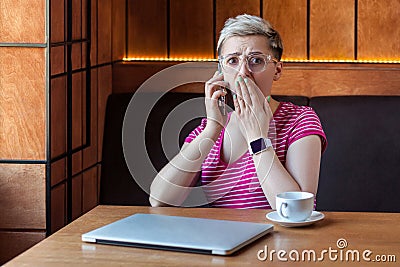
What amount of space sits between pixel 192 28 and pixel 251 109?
1238 mm

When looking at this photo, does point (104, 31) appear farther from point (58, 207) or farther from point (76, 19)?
point (58, 207)

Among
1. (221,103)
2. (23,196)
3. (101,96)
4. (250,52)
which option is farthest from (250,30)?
(101,96)

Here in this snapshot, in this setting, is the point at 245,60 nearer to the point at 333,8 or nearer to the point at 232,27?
the point at 232,27

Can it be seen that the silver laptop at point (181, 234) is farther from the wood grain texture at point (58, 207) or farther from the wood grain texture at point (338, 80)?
the wood grain texture at point (338, 80)

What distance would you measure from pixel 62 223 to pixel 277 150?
0.89 meters

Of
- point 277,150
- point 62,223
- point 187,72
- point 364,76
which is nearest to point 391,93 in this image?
point 364,76

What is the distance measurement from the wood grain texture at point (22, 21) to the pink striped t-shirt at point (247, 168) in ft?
2.33

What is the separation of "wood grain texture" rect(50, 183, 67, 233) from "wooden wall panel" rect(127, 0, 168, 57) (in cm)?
89

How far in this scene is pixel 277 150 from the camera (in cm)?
208

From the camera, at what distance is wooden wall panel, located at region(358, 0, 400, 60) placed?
3074mm

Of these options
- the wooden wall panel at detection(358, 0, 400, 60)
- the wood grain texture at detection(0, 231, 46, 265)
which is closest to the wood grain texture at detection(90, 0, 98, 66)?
the wood grain texture at detection(0, 231, 46, 265)

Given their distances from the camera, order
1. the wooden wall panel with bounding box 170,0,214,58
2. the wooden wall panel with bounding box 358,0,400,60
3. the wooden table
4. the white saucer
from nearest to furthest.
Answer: the wooden table → the white saucer → the wooden wall panel with bounding box 358,0,400,60 → the wooden wall panel with bounding box 170,0,214,58

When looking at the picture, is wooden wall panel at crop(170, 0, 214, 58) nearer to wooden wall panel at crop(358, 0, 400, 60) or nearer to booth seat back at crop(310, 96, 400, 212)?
wooden wall panel at crop(358, 0, 400, 60)

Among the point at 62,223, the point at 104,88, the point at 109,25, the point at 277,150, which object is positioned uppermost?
the point at 109,25
